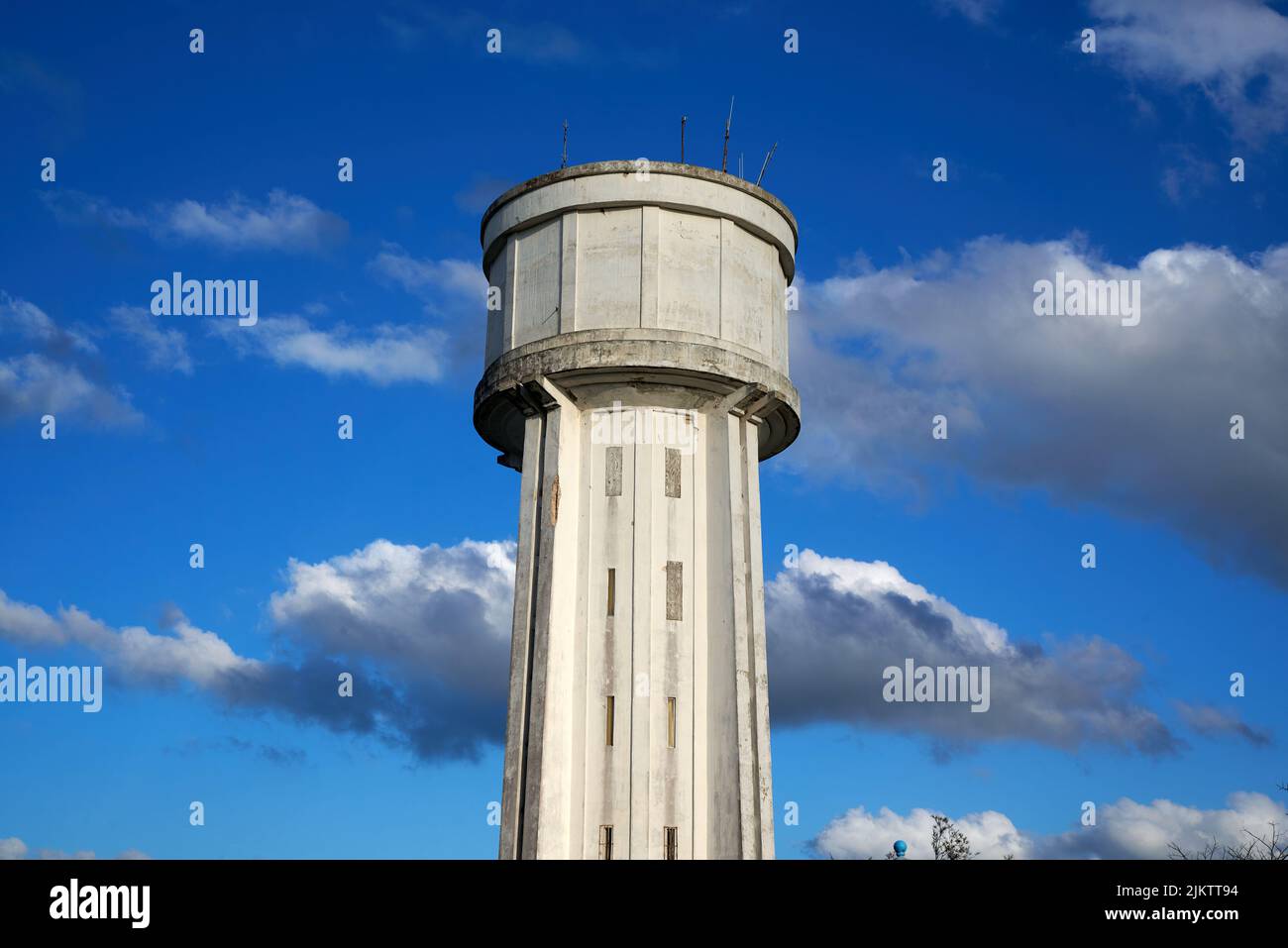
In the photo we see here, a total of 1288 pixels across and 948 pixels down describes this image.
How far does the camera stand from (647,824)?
26906 millimetres

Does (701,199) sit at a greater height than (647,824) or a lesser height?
greater

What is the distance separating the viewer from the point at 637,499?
95.3 feet

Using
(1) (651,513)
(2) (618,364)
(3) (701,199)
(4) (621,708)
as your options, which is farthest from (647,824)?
(3) (701,199)

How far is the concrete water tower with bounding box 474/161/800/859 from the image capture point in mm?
27141

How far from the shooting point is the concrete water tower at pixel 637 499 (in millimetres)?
27141

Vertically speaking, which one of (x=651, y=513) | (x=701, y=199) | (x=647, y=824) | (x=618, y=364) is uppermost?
(x=701, y=199)
